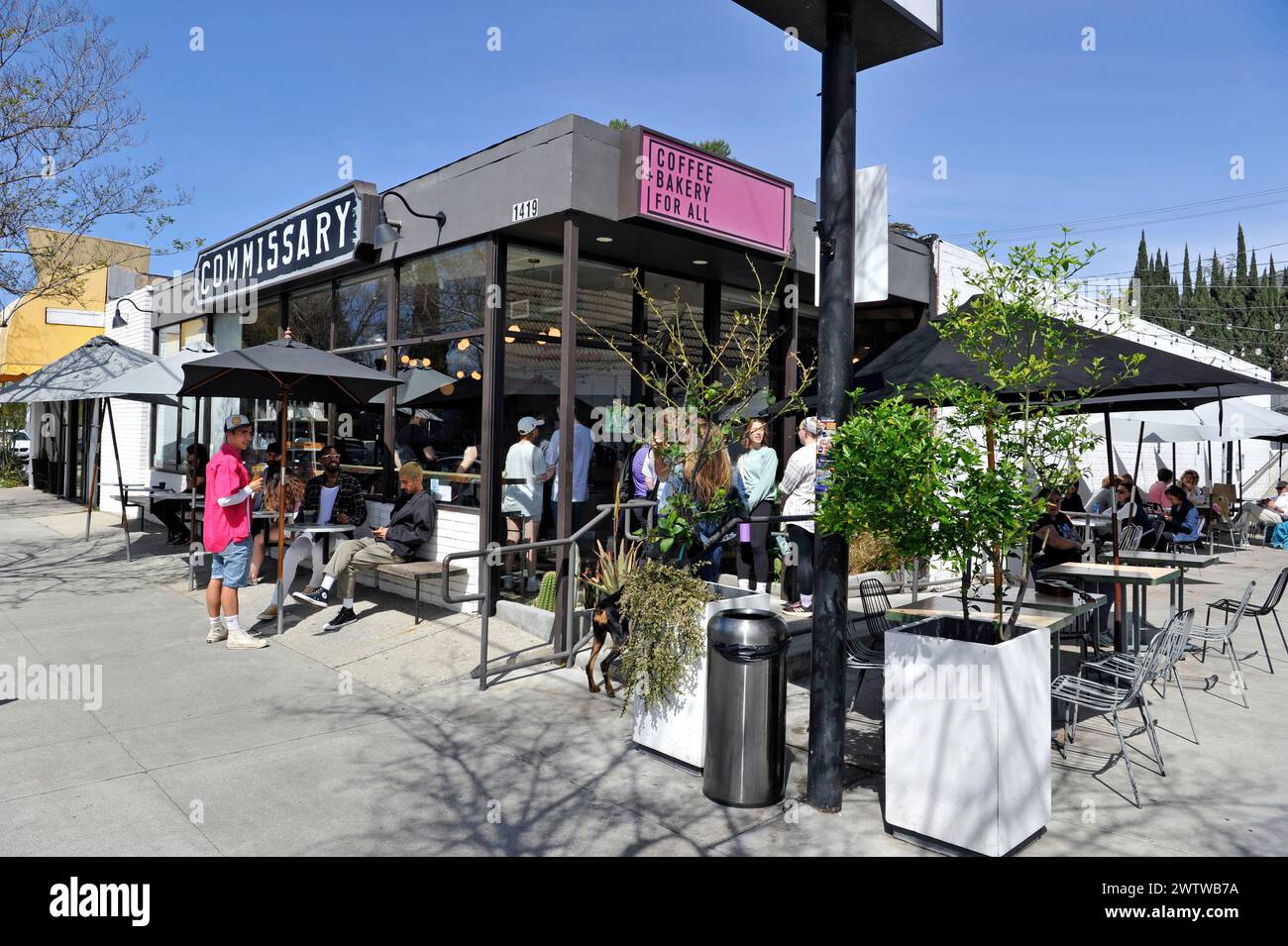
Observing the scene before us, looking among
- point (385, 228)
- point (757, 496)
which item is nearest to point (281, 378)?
point (385, 228)

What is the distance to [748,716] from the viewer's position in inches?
169

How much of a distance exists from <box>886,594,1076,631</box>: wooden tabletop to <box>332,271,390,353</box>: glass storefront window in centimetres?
679

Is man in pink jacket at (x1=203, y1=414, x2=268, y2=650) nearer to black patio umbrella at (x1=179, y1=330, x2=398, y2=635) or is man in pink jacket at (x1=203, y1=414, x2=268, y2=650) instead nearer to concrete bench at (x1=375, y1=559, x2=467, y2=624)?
black patio umbrella at (x1=179, y1=330, x2=398, y2=635)

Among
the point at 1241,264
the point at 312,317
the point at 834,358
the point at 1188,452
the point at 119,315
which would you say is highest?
the point at 1241,264

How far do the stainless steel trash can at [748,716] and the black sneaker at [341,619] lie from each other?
4.69 meters

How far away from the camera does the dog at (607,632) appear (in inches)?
228

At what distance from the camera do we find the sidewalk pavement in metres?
3.91

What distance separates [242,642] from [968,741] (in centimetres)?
605

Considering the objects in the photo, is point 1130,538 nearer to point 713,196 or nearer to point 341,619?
point 713,196

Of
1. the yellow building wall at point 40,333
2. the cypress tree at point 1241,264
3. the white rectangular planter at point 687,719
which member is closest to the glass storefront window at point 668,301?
the white rectangular planter at point 687,719

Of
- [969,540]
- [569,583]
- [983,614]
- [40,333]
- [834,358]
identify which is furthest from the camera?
[40,333]

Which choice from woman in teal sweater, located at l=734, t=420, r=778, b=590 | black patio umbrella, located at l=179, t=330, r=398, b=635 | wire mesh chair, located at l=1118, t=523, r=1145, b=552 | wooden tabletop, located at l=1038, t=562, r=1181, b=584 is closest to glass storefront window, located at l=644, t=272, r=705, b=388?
woman in teal sweater, located at l=734, t=420, r=778, b=590

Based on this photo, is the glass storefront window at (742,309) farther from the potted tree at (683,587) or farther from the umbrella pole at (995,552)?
the umbrella pole at (995,552)
